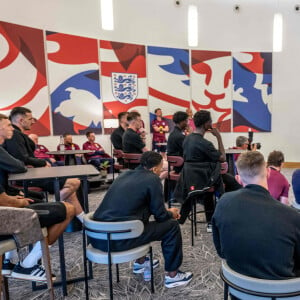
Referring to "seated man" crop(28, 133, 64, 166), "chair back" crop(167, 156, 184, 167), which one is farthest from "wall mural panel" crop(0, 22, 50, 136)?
"chair back" crop(167, 156, 184, 167)

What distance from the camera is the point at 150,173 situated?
2.02 meters

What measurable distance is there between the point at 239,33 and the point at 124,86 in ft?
11.9

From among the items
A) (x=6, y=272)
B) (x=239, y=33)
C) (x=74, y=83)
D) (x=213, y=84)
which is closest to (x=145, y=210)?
(x=6, y=272)

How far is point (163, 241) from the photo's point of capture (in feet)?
7.02

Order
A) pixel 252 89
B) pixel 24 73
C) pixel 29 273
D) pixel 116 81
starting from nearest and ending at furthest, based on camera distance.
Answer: pixel 29 273, pixel 24 73, pixel 116 81, pixel 252 89

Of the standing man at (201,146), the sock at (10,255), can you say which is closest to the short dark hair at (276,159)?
the standing man at (201,146)

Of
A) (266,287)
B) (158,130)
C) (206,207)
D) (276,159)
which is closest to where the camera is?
(266,287)

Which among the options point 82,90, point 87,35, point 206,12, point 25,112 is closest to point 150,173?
point 25,112

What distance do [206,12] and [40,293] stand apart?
781cm

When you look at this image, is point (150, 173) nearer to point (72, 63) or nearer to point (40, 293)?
point (40, 293)

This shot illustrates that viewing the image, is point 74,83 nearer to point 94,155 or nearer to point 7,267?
point 94,155

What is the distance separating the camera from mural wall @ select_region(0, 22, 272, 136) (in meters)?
5.93

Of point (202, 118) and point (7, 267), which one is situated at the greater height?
point (202, 118)

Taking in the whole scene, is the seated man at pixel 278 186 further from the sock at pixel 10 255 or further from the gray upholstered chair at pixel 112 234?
the sock at pixel 10 255
